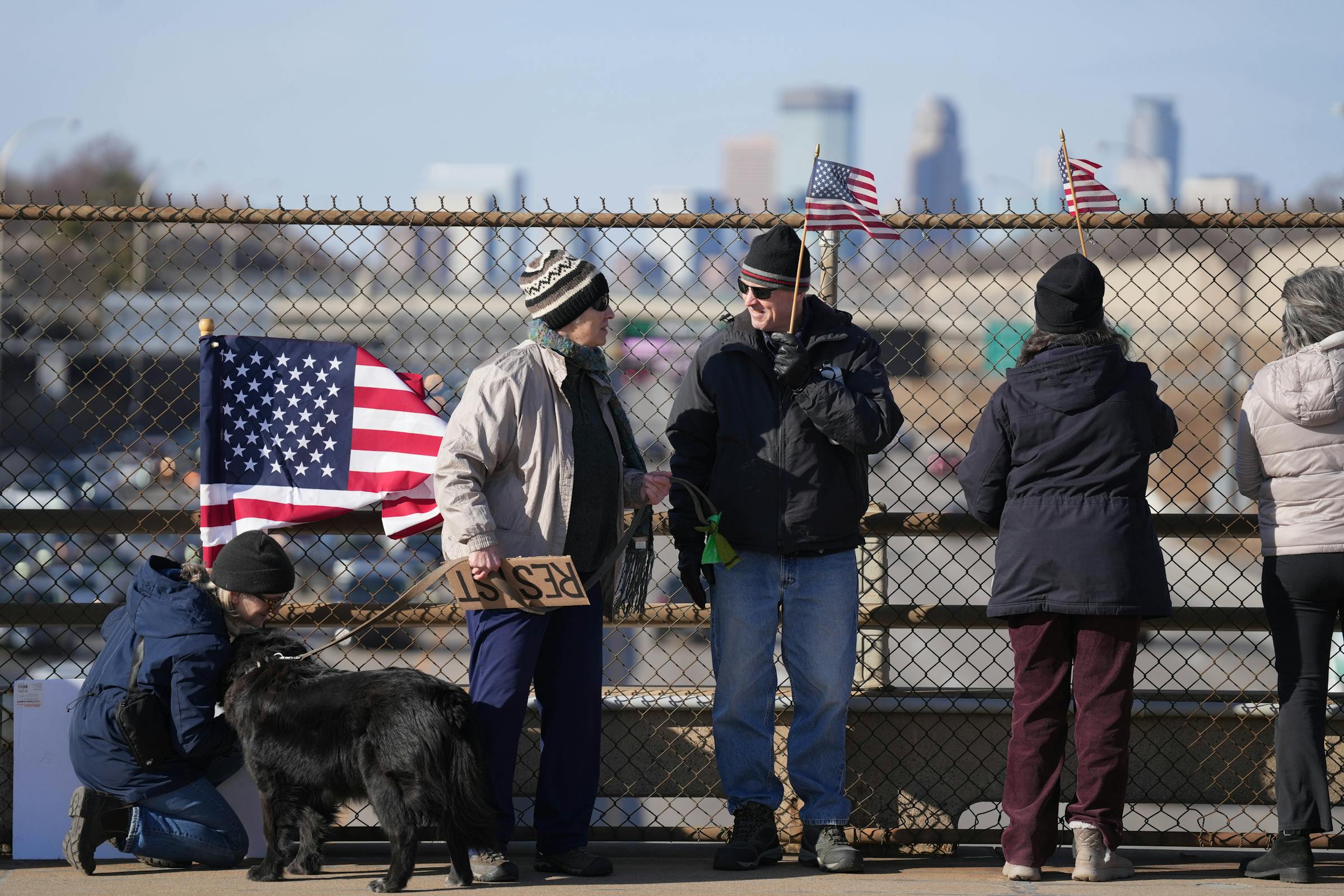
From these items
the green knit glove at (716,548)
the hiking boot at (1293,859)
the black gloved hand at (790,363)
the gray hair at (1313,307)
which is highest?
the gray hair at (1313,307)

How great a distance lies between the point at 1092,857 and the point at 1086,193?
2411 millimetres

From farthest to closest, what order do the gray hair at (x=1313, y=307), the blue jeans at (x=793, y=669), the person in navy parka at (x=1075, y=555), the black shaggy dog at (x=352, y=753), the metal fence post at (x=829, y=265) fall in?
the metal fence post at (x=829, y=265) < the blue jeans at (x=793, y=669) < the gray hair at (x=1313, y=307) < the person in navy parka at (x=1075, y=555) < the black shaggy dog at (x=352, y=753)

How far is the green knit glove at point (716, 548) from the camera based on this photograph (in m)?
4.44

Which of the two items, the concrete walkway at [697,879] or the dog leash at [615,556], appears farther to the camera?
the dog leash at [615,556]

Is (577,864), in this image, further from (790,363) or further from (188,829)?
(790,363)

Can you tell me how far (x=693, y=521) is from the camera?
455 centimetres

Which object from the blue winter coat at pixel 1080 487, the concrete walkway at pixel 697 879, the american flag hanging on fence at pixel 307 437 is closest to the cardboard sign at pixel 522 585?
the american flag hanging on fence at pixel 307 437

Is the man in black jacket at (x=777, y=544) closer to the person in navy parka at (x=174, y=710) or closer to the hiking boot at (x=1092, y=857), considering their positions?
the hiking boot at (x=1092, y=857)

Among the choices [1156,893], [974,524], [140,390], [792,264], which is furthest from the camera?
[140,390]

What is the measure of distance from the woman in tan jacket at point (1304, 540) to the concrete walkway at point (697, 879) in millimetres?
338

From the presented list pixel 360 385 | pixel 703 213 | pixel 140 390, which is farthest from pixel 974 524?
pixel 140 390

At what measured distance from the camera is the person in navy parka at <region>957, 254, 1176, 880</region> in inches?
164

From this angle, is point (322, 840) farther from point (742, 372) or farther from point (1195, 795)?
point (1195, 795)

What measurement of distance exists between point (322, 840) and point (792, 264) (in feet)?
8.47
